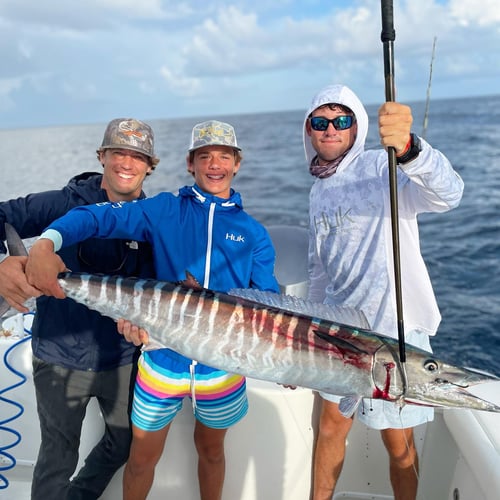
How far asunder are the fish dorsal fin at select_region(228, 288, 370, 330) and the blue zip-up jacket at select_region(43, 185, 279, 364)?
1.16 feet

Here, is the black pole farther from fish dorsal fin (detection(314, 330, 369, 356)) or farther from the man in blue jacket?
the man in blue jacket

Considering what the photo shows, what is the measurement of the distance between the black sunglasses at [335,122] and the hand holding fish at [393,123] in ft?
3.00

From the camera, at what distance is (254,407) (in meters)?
2.93

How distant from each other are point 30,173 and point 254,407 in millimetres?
28835

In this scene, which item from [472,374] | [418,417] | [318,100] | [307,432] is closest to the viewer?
[472,374]

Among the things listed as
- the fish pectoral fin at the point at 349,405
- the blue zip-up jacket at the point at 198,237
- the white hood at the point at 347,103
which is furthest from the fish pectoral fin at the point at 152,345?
the white hood at the point at 347,103

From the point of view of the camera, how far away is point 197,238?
7.98 feet

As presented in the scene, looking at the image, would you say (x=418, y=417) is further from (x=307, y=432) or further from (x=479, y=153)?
(x=479, y=153)

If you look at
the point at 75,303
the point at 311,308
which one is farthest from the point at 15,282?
the point at 311,308

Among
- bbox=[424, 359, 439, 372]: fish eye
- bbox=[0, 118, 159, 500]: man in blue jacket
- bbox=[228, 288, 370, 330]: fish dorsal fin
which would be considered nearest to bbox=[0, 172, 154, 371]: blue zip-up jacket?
bbox=[0, 118, 159, 500]: man in blue jacket

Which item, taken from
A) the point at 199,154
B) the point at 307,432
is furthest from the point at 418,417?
the point at 199,154

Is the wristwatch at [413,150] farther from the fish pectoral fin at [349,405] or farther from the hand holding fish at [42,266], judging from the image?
the hand holding fish at [42,266]

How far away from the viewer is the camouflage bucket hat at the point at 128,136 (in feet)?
8.54

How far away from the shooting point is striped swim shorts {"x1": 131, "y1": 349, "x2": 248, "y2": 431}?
2.39 meters
